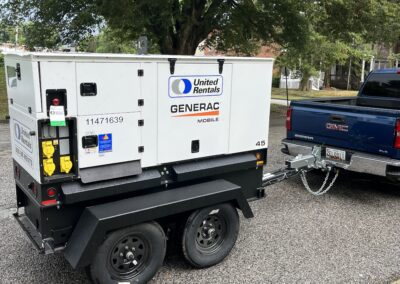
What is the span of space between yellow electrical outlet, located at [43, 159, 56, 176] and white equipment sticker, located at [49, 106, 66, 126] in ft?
1.12

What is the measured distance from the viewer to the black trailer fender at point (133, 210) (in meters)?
3.41

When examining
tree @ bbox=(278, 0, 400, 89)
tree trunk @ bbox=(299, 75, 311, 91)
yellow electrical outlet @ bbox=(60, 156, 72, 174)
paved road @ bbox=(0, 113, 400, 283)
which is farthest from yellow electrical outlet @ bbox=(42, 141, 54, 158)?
tree trunk @ bbox=(299, 75, 311, 91)

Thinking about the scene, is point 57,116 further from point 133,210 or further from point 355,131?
point 355,131

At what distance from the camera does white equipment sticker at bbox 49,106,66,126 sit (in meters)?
3.30

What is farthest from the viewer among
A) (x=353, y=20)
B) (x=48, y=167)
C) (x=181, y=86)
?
(x=353, y=20)

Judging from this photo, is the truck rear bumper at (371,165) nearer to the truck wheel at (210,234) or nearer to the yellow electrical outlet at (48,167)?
the truck wheel at (210,234)

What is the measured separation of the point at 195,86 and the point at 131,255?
1714mm

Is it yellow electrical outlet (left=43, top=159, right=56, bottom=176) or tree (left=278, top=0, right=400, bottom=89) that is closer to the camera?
yellow electrical outlet (left=43, top=159, right=56, bottom=176)

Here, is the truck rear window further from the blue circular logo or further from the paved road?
the blue circular logo

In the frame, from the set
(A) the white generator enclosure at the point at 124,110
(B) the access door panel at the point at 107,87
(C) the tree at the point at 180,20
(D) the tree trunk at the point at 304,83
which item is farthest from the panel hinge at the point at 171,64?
(D) the tree trunk at the point at 304,83

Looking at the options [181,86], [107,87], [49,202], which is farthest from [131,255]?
[181,86]

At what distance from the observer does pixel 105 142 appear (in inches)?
145

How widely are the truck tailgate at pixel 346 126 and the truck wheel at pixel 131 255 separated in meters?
3.55

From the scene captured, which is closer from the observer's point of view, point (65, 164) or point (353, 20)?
point (65, 164)
